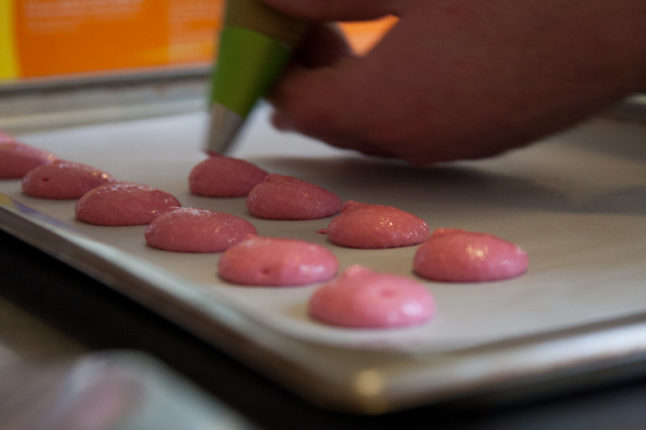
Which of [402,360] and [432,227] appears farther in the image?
[432,227]

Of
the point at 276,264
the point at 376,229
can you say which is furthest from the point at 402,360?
the point at 376,229

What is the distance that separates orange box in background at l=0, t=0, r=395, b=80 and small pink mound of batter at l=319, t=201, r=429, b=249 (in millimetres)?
858

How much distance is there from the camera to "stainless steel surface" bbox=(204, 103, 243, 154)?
1.36 m

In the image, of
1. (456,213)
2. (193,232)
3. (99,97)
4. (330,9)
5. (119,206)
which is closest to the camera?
(193,232)

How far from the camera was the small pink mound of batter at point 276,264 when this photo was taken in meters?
0.82

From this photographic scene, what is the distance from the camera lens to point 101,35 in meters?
2.07

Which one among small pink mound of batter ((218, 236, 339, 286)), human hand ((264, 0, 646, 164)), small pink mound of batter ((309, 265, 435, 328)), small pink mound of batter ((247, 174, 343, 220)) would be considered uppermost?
human hand ((264, 0, 646, 164))

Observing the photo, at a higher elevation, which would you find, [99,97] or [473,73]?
[473,73]

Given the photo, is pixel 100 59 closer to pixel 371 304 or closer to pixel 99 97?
pixel 99 97

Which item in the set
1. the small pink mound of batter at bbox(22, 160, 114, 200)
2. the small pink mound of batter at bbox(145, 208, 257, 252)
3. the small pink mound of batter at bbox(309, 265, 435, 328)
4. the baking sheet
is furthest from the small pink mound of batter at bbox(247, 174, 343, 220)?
the small pink mound of batter at bbox(309, 265, 435, 328)

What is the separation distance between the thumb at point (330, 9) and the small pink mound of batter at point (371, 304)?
58 centimetres

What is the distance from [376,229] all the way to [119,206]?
1.02 ft

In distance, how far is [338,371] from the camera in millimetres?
606

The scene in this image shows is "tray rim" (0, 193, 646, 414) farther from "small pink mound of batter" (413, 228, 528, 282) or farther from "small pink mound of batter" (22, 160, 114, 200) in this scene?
"small pink mound of batter" (22, 160, 114, 200)
